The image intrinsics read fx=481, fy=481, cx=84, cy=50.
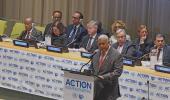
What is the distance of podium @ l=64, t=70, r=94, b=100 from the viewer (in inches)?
226

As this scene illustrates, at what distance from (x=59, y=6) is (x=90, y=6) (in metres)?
0.81

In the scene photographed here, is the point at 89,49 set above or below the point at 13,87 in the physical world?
above

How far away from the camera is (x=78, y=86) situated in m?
5.87

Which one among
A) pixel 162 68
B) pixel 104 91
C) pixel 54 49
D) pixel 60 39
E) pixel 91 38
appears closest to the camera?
pixel 104 91

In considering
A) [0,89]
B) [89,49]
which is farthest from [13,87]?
[89,49]

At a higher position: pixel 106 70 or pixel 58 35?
pixel 58 35

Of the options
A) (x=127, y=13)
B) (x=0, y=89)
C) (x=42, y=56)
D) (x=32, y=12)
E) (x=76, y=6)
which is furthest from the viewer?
(x=32, y=12)

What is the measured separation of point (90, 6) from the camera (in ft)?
32.4

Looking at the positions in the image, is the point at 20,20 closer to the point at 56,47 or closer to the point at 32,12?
the point at 32,12

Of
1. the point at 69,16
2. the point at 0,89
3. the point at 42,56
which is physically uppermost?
the point at 69,16

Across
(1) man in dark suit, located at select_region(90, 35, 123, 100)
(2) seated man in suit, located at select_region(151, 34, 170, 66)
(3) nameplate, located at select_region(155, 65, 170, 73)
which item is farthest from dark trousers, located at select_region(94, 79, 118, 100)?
(2) seated man in suit, located at select_region(151, 34, 170, 66)

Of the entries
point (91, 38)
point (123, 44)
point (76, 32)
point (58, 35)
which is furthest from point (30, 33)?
point (123, 44)

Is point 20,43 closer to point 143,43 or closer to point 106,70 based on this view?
point 143,43

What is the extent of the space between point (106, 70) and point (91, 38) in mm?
2223
